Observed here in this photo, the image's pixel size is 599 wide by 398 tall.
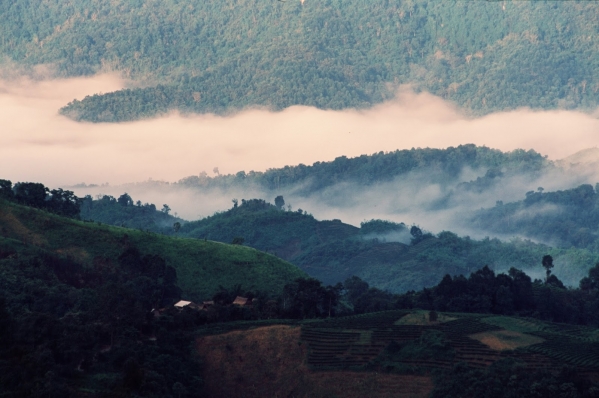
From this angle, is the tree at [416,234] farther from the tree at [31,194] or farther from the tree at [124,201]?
the tree at [31,194]

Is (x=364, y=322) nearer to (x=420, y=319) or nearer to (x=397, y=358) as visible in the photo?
(x=420, y=319)

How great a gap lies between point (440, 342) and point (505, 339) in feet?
21.4

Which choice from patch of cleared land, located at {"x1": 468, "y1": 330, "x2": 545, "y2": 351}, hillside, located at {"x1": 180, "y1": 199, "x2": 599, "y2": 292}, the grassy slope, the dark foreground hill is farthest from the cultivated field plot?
hillside, located at {"x1": 180, "y1": 199, "x2": 599, "y2": 292}

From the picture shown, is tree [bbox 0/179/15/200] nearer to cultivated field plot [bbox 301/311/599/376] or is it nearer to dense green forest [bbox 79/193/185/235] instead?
cultivated field plot [bbox 301/311/599/376]

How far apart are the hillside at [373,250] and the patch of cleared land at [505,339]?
63.6 m

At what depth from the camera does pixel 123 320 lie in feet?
279

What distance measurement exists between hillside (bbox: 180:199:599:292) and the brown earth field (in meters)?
68.5

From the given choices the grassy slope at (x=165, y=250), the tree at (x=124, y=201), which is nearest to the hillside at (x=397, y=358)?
the grassy slope at (x=165, y=250)

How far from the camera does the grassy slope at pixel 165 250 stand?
358 ft

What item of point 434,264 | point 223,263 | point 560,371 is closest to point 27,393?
point 560,371

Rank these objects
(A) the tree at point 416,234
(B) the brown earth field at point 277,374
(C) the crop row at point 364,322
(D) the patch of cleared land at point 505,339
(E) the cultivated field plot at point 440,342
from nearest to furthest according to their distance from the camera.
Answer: (B) the brown earth field at point 277,374, (E) the cultivated field plot at point 440,342, (D) the patch of cleared land at point 505,339, (C) the crop row at point 364,322, (A) the tree at point 416,234

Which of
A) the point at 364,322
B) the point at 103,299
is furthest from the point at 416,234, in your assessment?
the point at 103,299

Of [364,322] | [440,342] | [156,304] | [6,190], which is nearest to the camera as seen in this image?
[440,342]

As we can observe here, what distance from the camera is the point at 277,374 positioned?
85.3 metres
